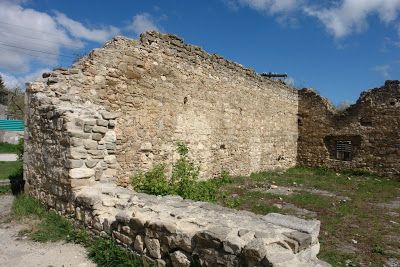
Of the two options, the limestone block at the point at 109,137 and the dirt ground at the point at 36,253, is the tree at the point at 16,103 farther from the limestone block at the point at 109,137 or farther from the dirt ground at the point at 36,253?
the dirt ground at the point at 36,253

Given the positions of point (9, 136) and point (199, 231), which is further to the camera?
point (9, 136)

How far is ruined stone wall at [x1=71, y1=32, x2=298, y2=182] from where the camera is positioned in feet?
22.9

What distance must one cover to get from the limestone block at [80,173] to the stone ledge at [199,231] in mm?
414

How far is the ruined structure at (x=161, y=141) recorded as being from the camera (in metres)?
3.27

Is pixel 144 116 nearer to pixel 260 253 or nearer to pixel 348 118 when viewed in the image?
pixel 260 253

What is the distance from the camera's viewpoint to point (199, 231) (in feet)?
10.6

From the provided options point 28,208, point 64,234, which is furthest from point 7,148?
point 64,234

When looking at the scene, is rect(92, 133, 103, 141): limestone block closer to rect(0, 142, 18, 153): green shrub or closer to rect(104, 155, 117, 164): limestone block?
rect(104, 155, 117, 164): limestone block

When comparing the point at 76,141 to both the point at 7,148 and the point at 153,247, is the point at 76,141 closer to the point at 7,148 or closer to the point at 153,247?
the point at 153,247

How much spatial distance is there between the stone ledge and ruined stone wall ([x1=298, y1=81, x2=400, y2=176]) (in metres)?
11.2

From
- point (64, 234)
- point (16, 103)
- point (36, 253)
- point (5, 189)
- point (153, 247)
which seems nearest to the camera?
point (153, 247)

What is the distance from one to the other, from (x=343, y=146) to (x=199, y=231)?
1243 centimetres

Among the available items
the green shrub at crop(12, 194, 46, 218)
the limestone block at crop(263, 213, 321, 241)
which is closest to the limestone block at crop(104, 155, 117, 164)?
the green shrub at crop(12, 194, 46, 218)

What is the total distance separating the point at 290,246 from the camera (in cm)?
293
